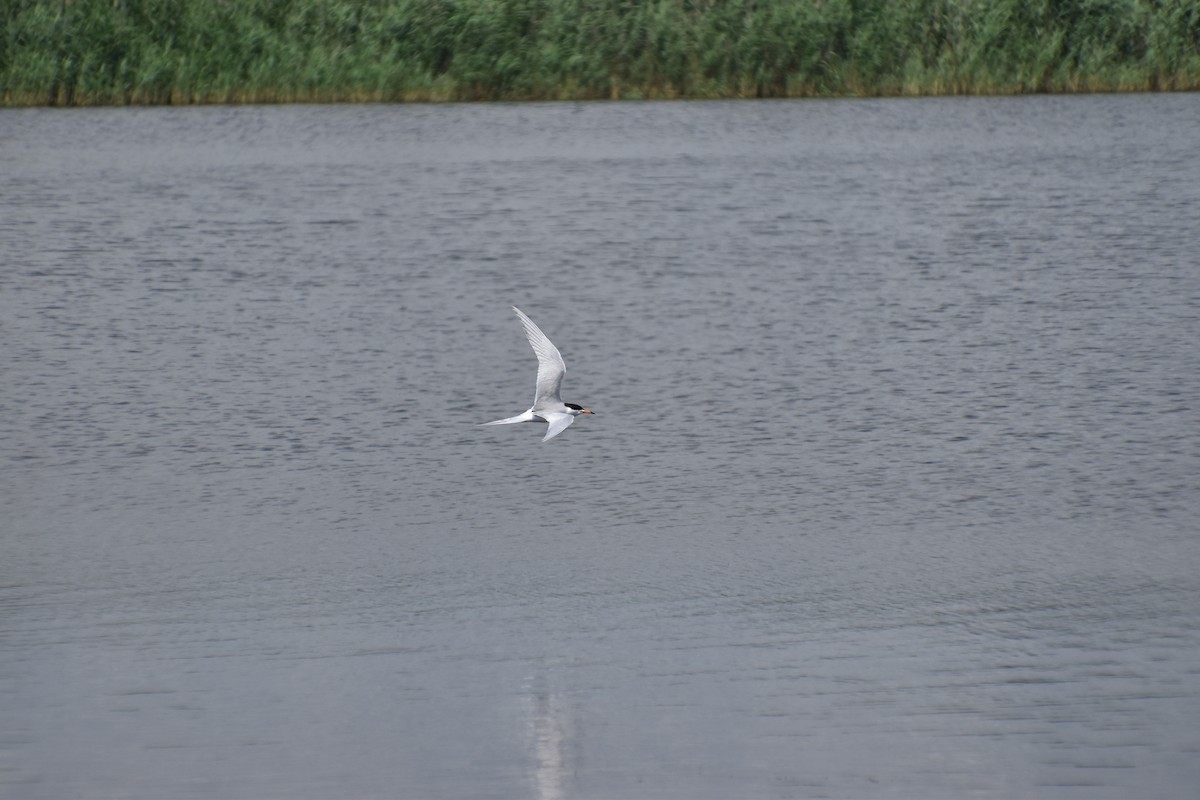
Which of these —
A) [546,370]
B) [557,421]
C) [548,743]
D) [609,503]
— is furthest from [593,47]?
[548,743]

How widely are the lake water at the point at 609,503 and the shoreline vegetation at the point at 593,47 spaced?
8.52 m

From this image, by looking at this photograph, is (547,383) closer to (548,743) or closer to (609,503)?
(609,503)

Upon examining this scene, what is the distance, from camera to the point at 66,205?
20.3 metres

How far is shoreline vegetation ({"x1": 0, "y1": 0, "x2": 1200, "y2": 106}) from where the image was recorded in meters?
27.7

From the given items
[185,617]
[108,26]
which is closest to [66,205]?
[108,26]

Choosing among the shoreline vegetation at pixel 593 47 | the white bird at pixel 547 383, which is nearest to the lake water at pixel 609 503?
the white bird at pixel 547 383

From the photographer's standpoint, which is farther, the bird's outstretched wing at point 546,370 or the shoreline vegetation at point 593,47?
the shoreline vegetation at point 593,47

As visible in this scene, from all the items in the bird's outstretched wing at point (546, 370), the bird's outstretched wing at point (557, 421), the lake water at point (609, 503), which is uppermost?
the bird's outstretched wing at point (546, 370)

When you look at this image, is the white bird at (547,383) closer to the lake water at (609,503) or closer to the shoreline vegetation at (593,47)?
the lake water at (609,503)

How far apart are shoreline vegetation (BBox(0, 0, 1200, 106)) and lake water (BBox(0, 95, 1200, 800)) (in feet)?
28.0

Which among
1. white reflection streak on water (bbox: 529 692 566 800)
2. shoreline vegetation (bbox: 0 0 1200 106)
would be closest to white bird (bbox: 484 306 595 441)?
white reflection streak on water (bbox: 529 692 566 800)

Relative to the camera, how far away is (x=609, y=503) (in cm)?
936

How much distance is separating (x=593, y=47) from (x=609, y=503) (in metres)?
19.8

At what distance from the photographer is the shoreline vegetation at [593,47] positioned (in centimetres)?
2772
